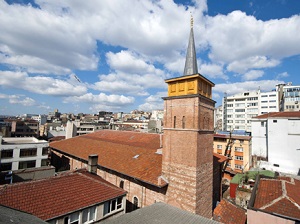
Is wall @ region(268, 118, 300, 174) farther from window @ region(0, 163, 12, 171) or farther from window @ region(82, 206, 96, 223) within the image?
window @ region(0, 163, 12, 171)

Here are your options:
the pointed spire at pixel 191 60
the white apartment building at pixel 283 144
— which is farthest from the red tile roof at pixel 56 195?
the white apartment building at pixel 283 144

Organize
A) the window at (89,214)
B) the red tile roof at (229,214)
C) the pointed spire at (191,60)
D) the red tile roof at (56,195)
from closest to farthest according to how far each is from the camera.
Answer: the red tile roof at (56,195) < the window at (89,214) < the red tile roof at (229,214) < the pointed spire at (191,60)

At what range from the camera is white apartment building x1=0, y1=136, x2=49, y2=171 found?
78.8 feet

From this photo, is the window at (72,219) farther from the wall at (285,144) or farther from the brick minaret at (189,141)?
the wall at (285,144)

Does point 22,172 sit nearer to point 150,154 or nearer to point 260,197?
point 150,154

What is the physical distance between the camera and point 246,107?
6047 centimetres

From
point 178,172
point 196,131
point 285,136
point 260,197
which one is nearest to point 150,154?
point 178,172

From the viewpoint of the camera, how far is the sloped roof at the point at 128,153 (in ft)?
51.7

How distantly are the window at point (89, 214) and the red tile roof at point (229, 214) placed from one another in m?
9.75

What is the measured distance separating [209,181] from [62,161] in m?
22.1

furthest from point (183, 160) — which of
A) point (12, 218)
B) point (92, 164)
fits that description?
point (12, 218)

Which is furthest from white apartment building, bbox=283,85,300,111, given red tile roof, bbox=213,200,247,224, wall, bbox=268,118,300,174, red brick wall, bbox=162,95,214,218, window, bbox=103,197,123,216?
window, bbox=103,197,123,216

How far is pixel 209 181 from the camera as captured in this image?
14.7 meters

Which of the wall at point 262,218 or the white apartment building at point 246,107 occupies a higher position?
the white apartment building at point 246,107
